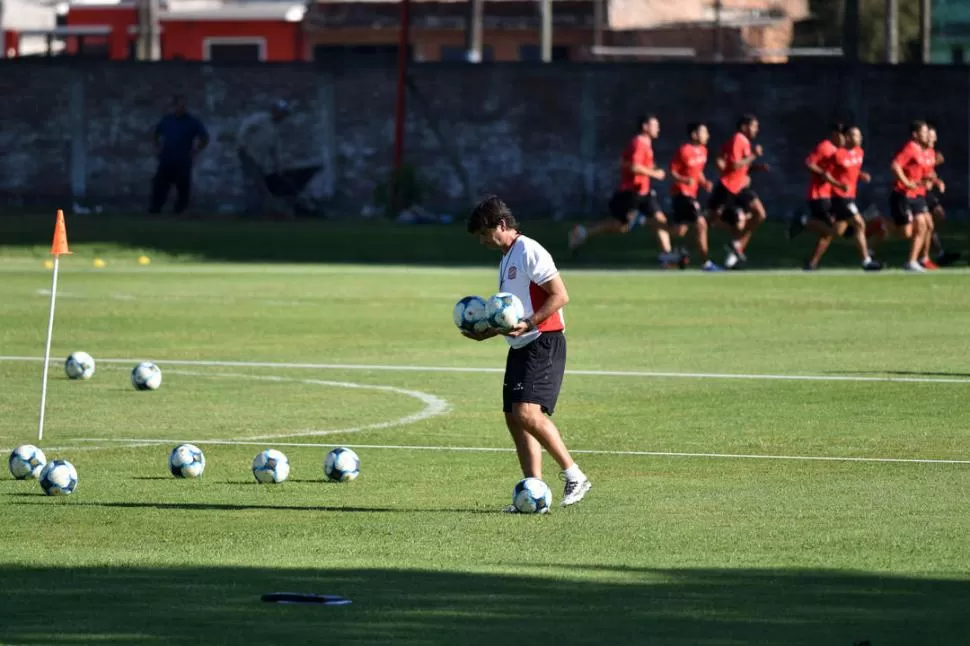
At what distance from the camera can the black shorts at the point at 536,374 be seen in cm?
1195

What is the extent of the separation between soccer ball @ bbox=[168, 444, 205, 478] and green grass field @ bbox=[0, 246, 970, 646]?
101mm

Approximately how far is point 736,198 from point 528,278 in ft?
71.4

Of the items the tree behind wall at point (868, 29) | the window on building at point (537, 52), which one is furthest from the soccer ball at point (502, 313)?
the window on building at point (537, 52)

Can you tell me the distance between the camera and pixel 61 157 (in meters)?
44.4

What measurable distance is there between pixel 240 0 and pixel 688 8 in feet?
56.9

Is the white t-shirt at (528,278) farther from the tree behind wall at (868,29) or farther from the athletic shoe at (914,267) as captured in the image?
the tree behind wall at (868,29)

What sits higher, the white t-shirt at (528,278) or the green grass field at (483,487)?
the white t-shirt at (528,278)

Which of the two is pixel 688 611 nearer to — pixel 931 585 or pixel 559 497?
pixel 931 585

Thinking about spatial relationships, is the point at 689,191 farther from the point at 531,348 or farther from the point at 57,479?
the point at 57,479

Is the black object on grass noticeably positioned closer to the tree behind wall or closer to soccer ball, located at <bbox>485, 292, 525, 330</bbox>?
soccer ball, located at <bbox>485, 292, 525, 330</bbox>

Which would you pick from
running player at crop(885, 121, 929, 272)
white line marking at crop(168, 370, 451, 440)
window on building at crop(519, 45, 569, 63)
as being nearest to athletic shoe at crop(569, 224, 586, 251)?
running player at crop(885, 121, 929, 272)

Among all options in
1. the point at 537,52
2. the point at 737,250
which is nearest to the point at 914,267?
the point at 737,250

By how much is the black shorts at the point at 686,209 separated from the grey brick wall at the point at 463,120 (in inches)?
367

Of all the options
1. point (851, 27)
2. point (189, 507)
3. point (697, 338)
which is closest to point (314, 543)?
point (189, 507)
